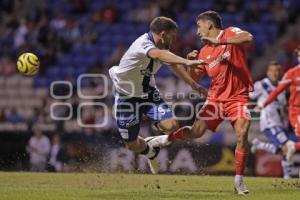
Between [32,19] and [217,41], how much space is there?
1742cm

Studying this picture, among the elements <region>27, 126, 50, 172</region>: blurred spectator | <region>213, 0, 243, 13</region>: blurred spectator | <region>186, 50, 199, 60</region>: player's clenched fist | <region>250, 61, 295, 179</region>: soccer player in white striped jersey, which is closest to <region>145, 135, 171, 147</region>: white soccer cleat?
<region>186, 50, 199, 60</region>: player's clenched fist

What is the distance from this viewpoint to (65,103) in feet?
74.0

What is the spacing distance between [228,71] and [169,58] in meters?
1.34

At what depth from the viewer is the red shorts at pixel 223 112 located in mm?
11953

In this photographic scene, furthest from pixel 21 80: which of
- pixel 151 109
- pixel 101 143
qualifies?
pixel 151 109

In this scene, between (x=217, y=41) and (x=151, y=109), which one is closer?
(x=217, y=41)

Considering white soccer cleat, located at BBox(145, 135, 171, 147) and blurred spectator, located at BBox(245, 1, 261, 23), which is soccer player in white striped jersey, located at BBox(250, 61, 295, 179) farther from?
blurred spectator, located at BBox(245, 1, 261, 23)

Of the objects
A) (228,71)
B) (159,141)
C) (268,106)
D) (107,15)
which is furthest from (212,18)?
(107,15)

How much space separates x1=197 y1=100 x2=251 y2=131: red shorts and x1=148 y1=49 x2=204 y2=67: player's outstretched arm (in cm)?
128

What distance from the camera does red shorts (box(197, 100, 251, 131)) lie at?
39.2ft

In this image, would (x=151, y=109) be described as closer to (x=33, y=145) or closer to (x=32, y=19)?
(x=33, y=145)

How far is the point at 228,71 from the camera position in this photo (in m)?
12.3

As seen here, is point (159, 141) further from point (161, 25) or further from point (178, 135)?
point (161, 25)

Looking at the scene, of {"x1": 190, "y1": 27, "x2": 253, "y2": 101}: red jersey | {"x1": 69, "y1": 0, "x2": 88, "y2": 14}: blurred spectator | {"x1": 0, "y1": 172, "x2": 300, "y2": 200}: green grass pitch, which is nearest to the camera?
{"x1": 0, "y1": 172, "x2": 300, "y2": 200}: green grass pitch
